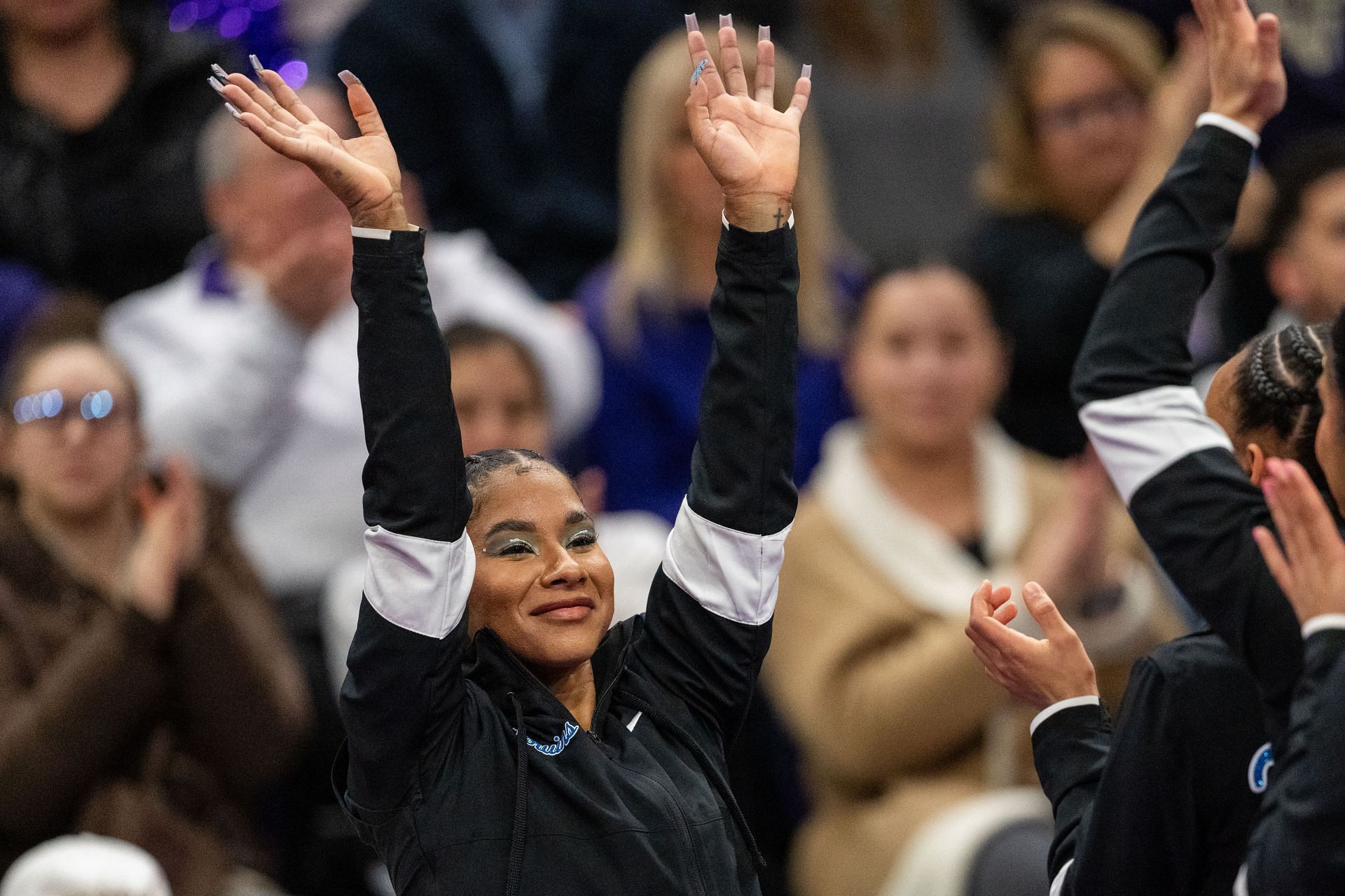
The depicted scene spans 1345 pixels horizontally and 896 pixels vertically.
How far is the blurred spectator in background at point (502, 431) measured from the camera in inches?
157

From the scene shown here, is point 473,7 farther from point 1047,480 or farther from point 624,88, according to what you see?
point 1047,480

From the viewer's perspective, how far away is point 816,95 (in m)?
6.05

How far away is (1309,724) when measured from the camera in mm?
1894

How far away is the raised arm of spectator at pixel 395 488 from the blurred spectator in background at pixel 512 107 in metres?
3.10

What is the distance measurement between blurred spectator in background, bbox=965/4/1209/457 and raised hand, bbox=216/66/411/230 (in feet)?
8.88

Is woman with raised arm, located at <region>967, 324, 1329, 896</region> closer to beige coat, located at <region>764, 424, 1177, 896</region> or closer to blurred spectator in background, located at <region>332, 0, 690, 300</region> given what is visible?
beige coat, located at <region>764, 424, 1177, 896</region>

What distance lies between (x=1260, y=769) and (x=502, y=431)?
84.6 inches

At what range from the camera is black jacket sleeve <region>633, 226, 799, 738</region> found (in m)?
2.32

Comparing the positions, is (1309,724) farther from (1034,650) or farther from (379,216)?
(379,216)

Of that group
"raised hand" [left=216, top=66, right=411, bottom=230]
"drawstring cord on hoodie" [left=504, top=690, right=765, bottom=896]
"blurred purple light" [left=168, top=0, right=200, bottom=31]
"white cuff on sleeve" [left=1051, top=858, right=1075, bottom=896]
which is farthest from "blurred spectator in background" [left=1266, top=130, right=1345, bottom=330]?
"blurred purple light" [left=168, top=0, right=200, bottom=31]

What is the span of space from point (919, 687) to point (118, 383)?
5.59 feet

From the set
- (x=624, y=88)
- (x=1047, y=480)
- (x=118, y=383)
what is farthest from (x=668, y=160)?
(x=118, y=383)

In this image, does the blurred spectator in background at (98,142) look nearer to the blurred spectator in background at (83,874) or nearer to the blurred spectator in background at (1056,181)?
the blurred spectator in background at (83,874)

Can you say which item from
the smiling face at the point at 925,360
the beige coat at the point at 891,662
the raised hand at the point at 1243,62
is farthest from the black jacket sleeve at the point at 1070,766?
the smiling face at the point at 925,360
